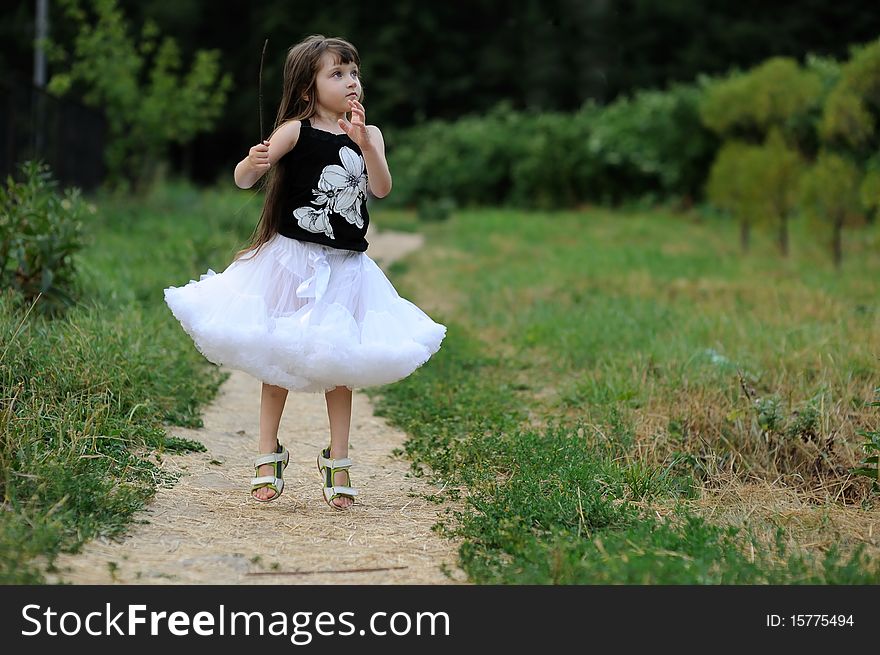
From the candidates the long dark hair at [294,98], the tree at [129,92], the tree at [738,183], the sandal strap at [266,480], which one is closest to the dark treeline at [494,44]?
the tree at [129,92]

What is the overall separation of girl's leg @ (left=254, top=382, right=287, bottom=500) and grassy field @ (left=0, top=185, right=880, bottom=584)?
1.51ft

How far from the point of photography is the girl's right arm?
4281 millimetres

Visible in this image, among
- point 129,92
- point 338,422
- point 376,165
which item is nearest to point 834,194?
point 376,165

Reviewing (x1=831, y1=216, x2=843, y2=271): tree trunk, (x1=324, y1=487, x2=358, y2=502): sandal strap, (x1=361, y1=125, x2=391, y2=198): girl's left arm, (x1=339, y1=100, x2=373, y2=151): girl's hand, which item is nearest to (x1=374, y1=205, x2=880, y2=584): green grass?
(x1=324, y1=487, x2=358, y2=502): sandal strap

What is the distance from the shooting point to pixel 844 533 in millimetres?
4160

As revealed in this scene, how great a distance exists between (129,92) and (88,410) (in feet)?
44.2

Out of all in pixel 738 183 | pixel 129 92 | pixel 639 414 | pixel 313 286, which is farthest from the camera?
pixel 129 92

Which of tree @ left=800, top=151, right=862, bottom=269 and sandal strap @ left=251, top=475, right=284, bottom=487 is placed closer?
sandal strap @ left=251, top=475, right=284, bottom=487

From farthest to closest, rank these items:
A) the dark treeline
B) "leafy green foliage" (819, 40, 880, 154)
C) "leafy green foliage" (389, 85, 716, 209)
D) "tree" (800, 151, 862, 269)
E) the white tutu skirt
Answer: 1. the dark treeline
2. "leafy green foliage" (389, 85, 716, 209)
3. "tree" (800, 151, 862, 269)
4. "leafy green foliage" (819, 40, 880, 154)
5. the white tutu skirt

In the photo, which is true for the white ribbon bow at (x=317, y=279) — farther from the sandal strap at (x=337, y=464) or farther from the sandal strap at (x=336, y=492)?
the sandal strap at (x=336, y=492)

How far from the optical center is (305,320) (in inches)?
164

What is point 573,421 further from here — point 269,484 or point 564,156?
point 564,156

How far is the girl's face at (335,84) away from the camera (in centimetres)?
438

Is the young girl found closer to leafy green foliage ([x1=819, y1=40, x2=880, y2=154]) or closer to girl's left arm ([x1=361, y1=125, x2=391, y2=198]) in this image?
girl's left arm ([x1=361, y1=125, x2=391, y2=198])
